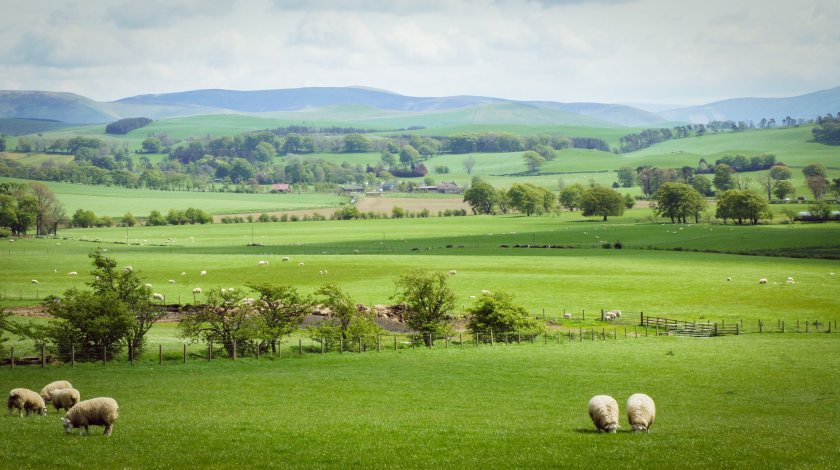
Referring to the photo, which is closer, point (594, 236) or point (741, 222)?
point (594, 236)

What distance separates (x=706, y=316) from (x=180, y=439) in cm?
4778

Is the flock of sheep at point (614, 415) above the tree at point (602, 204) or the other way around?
the other way around

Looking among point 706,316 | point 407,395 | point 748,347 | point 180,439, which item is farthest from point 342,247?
point 180,439

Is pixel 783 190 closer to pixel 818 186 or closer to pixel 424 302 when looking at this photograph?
pixel 818 186

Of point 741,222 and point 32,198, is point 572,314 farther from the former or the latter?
point 32,198

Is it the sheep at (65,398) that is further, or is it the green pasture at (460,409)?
the sheep at (65,398)

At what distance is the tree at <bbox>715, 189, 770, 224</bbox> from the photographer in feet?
449

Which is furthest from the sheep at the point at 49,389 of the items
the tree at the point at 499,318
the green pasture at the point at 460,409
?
the tree at the point at 499,318

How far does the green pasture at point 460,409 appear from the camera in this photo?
20562 millimetres

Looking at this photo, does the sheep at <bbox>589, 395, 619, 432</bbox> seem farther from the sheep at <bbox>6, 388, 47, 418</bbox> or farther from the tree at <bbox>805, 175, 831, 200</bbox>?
the tree at <bbox>805, 175, 831, 200</bbox>

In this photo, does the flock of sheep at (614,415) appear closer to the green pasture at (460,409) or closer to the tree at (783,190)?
the green pasture at (460,409)

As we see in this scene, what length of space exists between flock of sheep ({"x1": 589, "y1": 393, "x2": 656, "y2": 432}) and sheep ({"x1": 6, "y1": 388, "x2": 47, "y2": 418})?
1816 centimetres

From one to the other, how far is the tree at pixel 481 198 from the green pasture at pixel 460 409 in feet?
453

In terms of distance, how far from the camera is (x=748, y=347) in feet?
150
